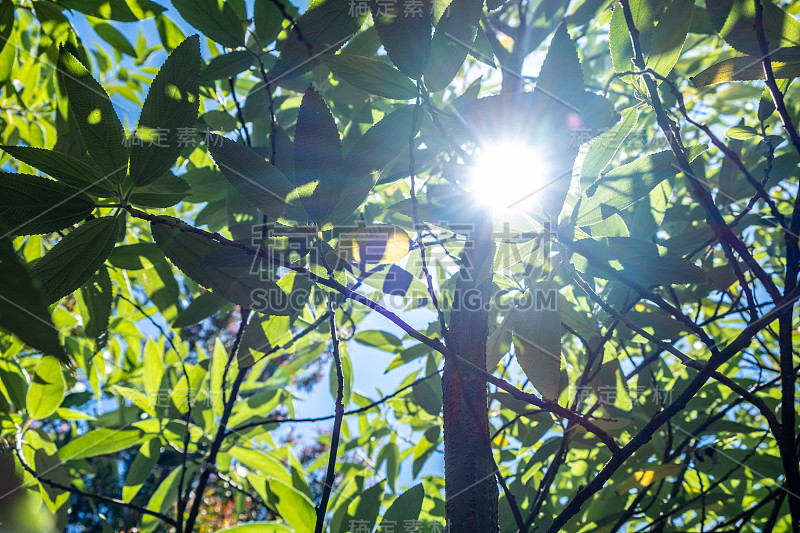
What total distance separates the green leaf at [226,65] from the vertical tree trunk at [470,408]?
54 cm

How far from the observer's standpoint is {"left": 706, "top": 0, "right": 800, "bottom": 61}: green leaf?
666mm

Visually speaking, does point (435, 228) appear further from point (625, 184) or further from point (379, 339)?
point (379, 339)

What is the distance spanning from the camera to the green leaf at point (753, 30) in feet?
2.19

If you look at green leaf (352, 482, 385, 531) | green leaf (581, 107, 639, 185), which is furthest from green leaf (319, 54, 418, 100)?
green leaf (352, 482, 385, 531)

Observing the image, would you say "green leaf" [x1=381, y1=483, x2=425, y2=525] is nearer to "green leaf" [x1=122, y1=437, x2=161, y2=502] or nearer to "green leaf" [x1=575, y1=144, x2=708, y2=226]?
"green leaf" [x1=575, y1=144, x2=708, y2=226]

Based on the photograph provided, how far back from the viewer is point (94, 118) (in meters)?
0.57

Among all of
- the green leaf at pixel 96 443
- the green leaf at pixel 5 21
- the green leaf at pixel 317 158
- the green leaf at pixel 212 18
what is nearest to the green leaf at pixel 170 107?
the green leaf at pixel 317 158

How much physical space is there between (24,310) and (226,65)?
2.32 feet

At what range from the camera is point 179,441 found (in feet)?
4.44

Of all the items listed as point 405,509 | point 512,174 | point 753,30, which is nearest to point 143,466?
point 405,509

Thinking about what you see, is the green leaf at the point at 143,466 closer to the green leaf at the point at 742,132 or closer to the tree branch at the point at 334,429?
the tree branch at the point at 334,429

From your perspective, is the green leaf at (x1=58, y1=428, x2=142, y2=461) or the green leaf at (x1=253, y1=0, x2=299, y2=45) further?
the green leaf at (x1=58, y1=428, x2=142, y2=461)

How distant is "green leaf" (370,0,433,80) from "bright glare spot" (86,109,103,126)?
32 centimetres

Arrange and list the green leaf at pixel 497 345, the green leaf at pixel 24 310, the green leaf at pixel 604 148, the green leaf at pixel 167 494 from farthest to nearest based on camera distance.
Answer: the green leaf at pixel 167 494
the green leaf at pixel 497 345
the green leaf at pixel 604 148
the green leaf at pixel 24 310
